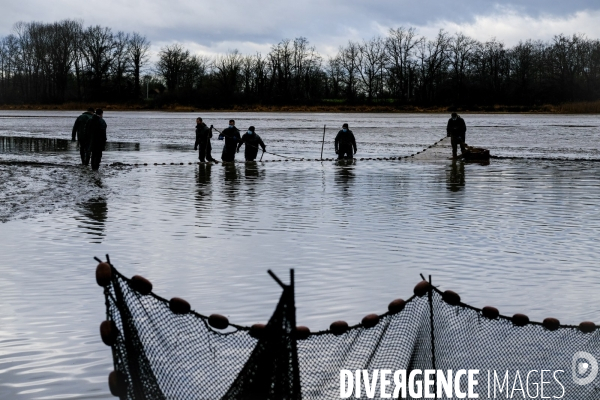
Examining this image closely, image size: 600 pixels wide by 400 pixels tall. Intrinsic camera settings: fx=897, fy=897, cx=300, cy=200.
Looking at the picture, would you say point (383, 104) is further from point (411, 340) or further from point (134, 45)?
point (411, 340)

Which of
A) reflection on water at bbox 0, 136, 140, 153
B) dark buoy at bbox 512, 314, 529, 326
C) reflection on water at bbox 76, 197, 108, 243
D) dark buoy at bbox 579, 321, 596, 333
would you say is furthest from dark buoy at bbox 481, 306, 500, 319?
reflection on water at bbox 0, 136, 140, 153

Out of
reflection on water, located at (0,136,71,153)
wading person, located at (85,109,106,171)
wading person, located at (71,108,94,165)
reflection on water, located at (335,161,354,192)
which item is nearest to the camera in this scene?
reflection on water, located at (335,161,354,192)

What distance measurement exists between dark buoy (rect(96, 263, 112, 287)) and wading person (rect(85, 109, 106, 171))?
58.1 ft

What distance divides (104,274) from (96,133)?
18279 mm

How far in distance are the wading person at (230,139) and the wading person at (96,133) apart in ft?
14.6

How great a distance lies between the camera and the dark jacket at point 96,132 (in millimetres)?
22609

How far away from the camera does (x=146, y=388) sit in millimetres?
5066

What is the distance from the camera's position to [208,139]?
1080 inches

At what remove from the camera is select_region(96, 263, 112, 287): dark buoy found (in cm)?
514

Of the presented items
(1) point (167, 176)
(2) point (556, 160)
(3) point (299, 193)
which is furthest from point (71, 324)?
(2) point (556, 160)

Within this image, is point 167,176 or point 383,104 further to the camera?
point 383,104

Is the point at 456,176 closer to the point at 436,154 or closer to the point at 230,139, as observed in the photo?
the point at 230,139

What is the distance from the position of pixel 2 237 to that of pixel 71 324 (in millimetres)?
5201

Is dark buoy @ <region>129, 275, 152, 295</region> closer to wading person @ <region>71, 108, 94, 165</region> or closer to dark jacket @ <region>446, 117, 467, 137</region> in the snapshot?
wading person @ <region>71, 108, 94, 165</region>
